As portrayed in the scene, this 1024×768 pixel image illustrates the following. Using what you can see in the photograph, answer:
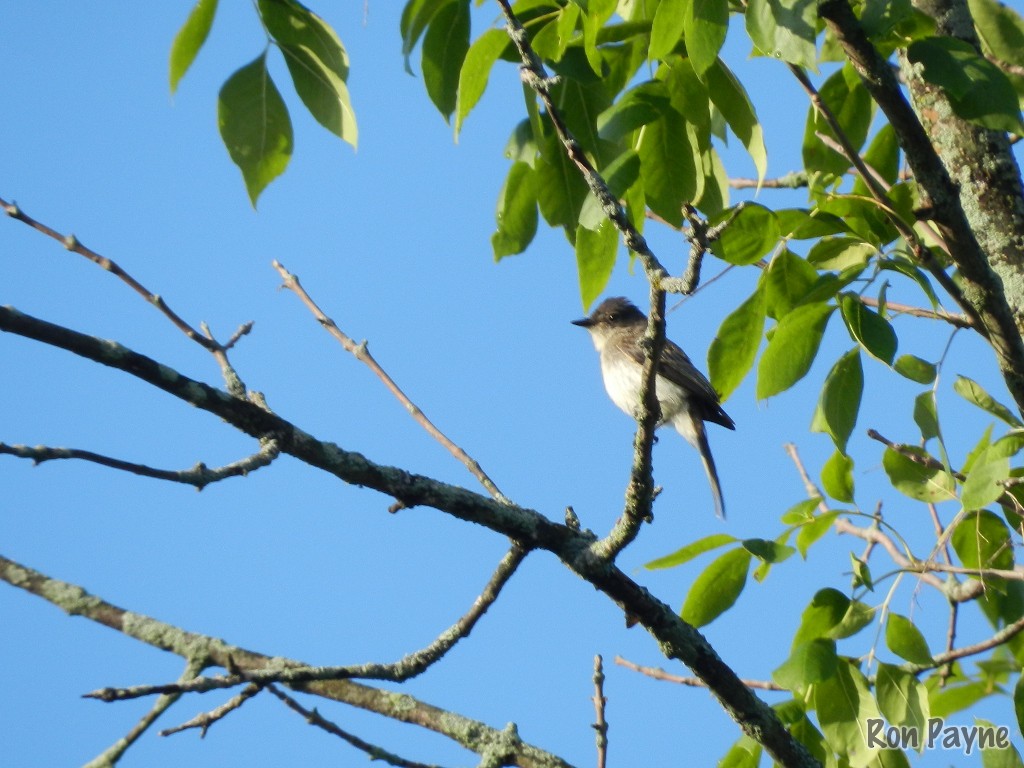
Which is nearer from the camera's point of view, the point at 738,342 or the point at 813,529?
the point at 738,342

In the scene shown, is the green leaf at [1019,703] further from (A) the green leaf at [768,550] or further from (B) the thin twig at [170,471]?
(B) the thin twig at [170,471]

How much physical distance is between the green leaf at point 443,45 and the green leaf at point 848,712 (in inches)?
A: 73.8

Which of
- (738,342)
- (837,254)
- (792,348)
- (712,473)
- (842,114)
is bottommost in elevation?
(792,348)

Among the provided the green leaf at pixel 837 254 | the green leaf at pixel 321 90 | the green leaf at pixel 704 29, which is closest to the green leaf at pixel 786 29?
the green leaf at pixel 704 29

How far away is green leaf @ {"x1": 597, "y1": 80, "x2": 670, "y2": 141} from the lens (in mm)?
2646

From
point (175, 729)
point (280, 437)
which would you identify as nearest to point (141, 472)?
point (280, 437)

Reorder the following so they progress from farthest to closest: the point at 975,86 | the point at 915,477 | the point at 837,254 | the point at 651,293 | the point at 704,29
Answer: the point at 915,477, the point at 837,254, the point at 975,86, the point at 704,29, the point at 651,293

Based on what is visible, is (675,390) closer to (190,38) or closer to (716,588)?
(716,588)

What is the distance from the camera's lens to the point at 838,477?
3377mm

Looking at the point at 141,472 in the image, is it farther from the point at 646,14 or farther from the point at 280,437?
the point at 646,14

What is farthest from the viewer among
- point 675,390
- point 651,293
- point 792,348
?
point 675,390

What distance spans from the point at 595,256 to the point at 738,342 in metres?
0.47

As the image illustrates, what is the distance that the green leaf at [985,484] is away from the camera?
8.67 feet
